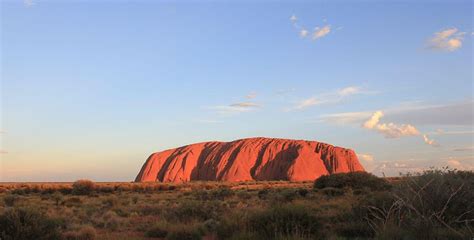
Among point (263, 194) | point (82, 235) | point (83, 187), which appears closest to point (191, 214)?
point (82, 235)

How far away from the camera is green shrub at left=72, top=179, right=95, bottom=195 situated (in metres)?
38.7

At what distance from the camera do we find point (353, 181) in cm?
3119

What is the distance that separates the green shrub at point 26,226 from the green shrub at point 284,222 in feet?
16.0

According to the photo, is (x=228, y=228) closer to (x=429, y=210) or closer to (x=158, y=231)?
(x=158, y=231)

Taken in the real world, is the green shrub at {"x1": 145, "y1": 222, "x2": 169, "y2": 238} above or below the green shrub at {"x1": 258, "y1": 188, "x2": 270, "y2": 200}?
above

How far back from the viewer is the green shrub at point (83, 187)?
3869cm

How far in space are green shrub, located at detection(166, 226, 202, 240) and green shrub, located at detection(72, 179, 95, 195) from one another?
29369mm

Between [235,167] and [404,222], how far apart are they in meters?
66.5

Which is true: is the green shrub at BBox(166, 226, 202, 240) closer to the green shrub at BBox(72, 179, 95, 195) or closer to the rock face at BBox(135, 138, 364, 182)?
the green shrub at BBox(72, 179, 95, 195)

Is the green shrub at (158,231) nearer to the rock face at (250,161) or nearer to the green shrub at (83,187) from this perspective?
the green shrub at (83,187)

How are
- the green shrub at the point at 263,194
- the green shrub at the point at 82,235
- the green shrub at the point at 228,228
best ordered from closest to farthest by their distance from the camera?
1. the green shrub at the point at 228,228
2. the green shrub at the point at 82,235
3. the green shrub at the point at 263,194

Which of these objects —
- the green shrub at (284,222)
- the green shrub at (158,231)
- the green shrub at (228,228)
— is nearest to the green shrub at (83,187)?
the green shrub at (158,231)

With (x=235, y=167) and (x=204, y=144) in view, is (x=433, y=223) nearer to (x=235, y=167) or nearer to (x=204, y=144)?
(x=235, y=167)

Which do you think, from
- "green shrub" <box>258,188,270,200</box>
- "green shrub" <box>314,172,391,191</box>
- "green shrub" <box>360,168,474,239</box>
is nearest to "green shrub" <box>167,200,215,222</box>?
"green shrub" <box>360,168,474,239</box>
